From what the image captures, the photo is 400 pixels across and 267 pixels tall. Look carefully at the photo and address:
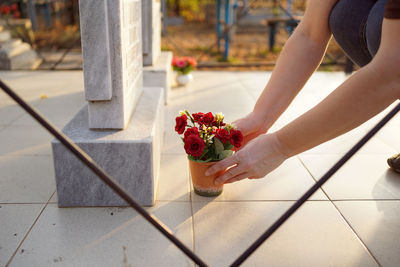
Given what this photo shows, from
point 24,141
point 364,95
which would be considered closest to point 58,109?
point 24,141

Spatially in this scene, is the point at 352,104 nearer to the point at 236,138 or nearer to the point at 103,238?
the point at 236,138

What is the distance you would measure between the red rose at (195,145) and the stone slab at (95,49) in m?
0.45

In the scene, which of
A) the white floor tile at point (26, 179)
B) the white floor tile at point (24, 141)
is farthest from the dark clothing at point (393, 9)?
the white floor tile at point (24, 141)

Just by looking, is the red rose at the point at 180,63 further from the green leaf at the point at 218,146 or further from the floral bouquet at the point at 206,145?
the green leaf at the point at 218,146

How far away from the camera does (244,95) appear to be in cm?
427

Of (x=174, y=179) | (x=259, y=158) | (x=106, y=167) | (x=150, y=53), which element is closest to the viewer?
(x=259, y=158)

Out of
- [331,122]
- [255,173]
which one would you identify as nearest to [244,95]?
[255,173]

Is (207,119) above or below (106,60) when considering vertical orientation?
below

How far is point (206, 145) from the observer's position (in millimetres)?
1961

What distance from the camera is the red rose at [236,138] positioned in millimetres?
1817

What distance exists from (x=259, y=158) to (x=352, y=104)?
0.43 metres

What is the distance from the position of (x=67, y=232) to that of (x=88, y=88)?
68 centimetres

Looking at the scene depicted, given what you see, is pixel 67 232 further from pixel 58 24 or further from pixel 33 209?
pixel 58 24

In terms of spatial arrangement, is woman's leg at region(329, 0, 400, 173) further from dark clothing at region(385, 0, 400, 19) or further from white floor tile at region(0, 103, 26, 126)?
white floor tile at region(0, 103, 26, 126)
